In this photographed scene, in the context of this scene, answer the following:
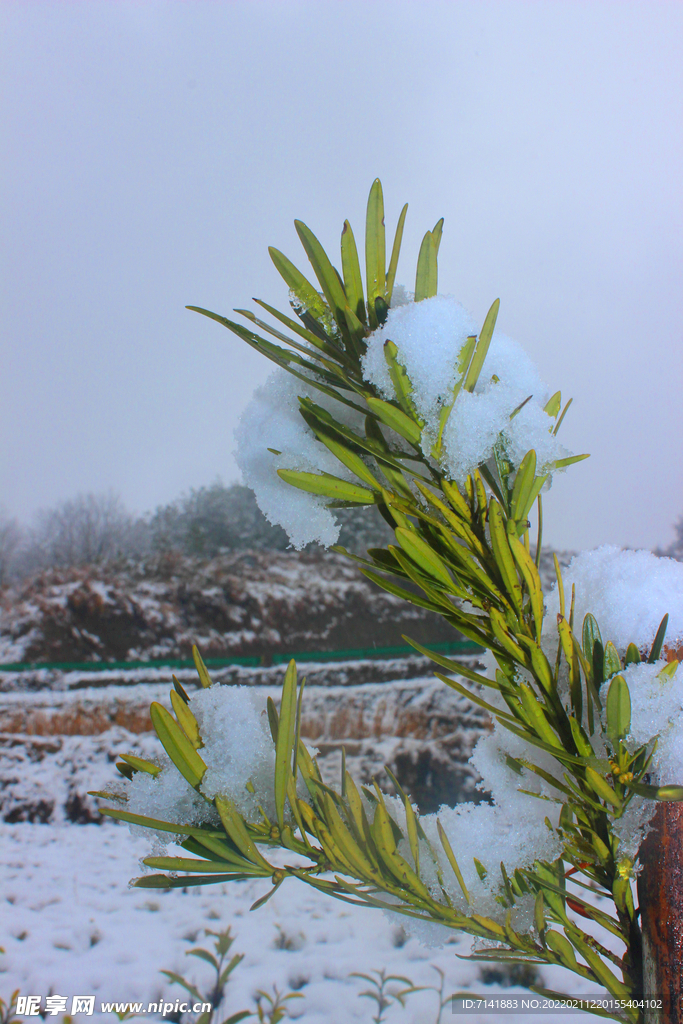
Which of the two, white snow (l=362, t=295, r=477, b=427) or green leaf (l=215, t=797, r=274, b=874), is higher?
white snow (l=362, t=295, r=477, b=427)

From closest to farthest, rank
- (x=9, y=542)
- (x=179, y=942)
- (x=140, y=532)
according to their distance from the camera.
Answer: (x=179, y=942), (x=9, y=542), (x=140, y=532)

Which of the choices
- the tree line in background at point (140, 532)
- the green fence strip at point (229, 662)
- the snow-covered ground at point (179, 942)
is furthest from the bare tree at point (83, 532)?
the snow-covered ground at point (179, 942)

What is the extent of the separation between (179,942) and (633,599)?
160 centimetres

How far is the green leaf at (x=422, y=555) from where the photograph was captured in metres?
0.12

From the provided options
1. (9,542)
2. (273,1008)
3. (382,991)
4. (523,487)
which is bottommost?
(382,991)

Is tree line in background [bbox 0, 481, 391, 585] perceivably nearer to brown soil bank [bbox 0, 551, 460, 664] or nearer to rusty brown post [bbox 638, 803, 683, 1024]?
brown soil bank [bbox 0, 551, 460, 664]

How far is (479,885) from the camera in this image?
154mm

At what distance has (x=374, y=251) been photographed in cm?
13

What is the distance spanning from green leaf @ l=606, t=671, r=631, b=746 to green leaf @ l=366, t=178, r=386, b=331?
0.10 metres

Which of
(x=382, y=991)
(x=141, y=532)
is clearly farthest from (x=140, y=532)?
(x=382, y=991)

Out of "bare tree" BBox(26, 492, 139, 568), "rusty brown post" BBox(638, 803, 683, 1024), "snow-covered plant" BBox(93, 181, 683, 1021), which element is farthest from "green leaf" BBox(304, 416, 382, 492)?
"bare tree" BBox(26, 492, 139, 568)

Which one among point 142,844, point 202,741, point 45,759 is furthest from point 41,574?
point 202,741

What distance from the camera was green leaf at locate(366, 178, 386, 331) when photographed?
127mm

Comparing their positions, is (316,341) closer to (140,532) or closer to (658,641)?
(658,641)
